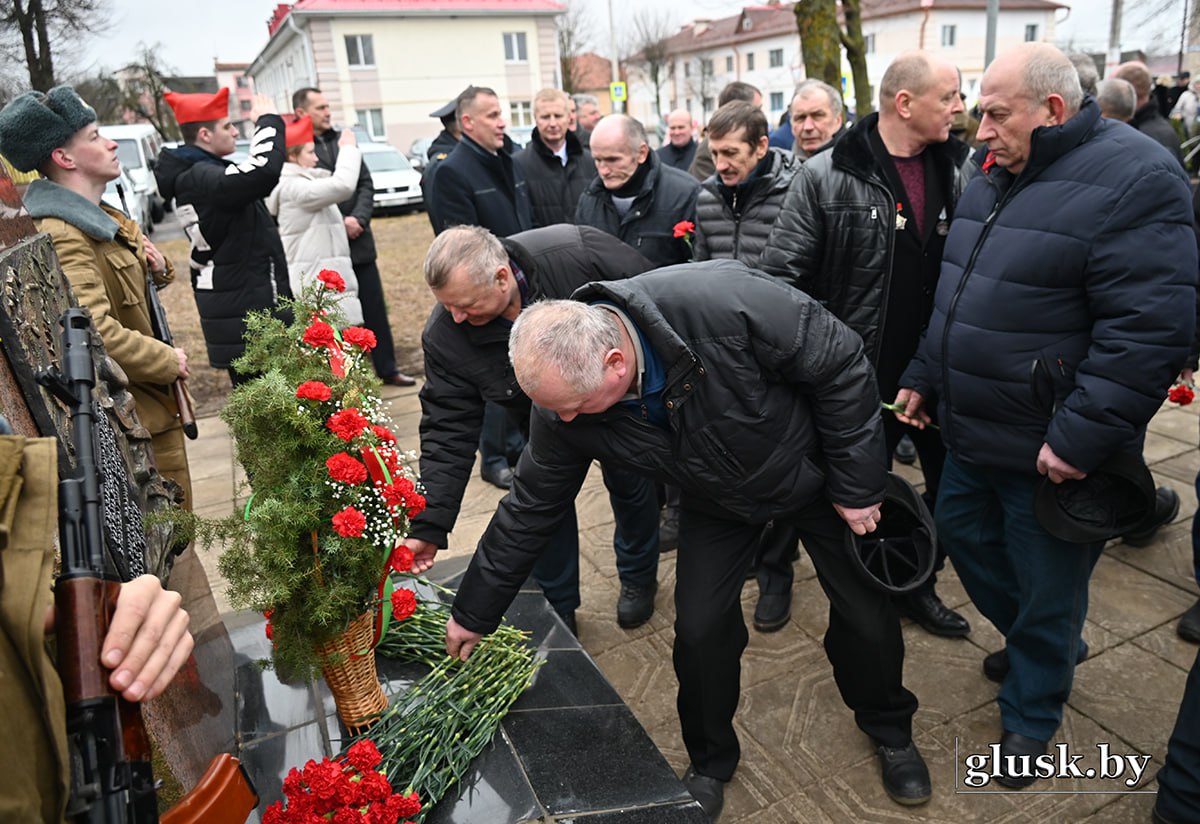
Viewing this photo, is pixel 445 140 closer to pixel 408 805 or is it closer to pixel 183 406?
pixel 183 406

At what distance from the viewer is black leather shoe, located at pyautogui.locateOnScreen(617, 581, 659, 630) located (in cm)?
376

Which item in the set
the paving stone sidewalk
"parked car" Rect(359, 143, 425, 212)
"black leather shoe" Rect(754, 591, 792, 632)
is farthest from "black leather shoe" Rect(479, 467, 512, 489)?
"parked car" Rect(359, 143, 425, 212)

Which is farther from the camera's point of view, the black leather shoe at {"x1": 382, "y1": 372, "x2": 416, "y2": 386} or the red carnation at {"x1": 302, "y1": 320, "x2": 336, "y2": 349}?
the black leather shoe at {"x1": 382, "y1": 372, "x2": 416, "y2": 386}

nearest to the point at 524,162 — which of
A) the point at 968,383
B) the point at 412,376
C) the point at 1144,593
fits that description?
the point at 412,376

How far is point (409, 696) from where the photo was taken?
266 cm

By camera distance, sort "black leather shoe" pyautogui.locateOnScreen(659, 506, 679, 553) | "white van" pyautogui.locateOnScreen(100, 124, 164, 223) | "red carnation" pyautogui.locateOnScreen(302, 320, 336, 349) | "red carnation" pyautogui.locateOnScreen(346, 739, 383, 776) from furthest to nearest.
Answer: "white van" pyautogui.locateOnScreen(100, 124, 164, 223) < "black leather shoe" pyautogui.locateOnScreen(659, 506, 679, 553) < "red carnation" pyautogui.locateOnScreen(302, 320, 336, 349) < "red carnation" pyautogui.locateOnScreen(346, 739, 383, 776)

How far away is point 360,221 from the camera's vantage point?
6.50 m

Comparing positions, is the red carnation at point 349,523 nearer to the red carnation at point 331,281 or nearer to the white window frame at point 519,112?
the red carnation at point 331,281

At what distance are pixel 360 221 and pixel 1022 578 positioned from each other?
527 cm

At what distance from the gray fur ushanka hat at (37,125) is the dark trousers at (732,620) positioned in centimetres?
244

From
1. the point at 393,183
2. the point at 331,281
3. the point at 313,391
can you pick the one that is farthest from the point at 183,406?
the point at 393,183

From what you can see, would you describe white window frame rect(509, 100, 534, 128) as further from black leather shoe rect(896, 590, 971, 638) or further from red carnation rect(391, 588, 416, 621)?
red carnation rect(391, 588, 416, 621)

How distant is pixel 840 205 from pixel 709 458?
55.2 inches

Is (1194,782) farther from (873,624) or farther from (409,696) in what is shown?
(409,696)
